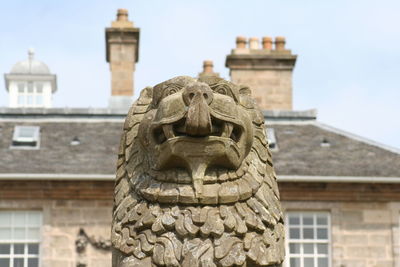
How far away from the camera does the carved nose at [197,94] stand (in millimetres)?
10531

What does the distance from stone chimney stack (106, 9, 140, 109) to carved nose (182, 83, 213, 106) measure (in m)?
22.1

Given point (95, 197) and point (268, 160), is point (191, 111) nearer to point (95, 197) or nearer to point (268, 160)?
point (268, 160)

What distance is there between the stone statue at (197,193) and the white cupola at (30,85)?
83.0 feet

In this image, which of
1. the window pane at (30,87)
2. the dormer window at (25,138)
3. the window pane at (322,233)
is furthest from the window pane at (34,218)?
the window pane at (30,87)

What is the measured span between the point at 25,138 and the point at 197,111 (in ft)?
65.5

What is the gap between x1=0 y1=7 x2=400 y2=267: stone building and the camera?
1140 inches

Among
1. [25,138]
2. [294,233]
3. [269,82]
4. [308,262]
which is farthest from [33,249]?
[269,82]

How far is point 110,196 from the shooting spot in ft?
94.1

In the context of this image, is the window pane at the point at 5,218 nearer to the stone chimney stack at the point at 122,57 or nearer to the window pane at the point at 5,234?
the window pane at the point at 5,234

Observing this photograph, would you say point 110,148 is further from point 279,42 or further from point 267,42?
point 279,42

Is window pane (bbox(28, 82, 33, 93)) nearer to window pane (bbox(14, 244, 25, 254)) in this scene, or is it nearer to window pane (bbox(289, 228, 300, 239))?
window pane (bbox(14, 244, 25, 254))

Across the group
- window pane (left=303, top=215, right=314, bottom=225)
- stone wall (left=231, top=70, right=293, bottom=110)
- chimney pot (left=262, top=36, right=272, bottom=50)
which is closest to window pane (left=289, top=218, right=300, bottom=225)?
window pane (left=303, top=215, right=314, bottom=225)

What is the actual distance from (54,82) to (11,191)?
813cm

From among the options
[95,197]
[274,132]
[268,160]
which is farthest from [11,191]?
[268,160]
